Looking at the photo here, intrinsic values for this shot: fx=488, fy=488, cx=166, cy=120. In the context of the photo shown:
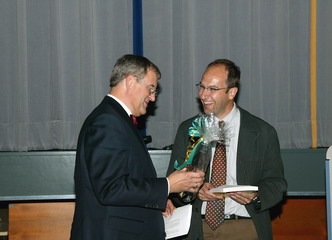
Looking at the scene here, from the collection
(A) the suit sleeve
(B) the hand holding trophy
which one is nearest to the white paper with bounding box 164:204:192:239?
(B) the hand holding trophy

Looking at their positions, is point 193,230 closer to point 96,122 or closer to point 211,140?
point 211,140

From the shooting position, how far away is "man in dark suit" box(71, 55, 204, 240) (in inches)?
87.0

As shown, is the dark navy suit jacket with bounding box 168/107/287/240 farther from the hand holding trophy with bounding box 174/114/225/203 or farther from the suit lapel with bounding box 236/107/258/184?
the hand holding trophy with bounding box 174/114/225/203

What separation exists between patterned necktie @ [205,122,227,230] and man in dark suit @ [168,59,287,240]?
0.03m

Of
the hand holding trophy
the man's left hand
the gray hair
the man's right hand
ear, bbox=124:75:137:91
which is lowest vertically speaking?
the man's left hand

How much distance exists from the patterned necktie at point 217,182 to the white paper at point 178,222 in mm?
342

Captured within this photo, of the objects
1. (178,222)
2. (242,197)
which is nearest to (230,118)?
(242,197)

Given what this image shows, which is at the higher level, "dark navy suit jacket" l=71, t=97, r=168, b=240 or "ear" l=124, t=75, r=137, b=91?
"ear" l=124, t=75, r=137, b=91

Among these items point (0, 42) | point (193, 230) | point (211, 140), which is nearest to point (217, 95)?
point (211, 140)

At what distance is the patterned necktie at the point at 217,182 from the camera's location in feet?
10.0

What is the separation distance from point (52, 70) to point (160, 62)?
0.92 m

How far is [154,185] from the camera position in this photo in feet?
7.59

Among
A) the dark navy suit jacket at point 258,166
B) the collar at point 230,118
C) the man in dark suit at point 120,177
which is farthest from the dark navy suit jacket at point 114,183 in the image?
the collar at point 230,118

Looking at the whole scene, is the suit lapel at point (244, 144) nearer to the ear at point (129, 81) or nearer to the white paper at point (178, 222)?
the white paper at point (178, 222)
